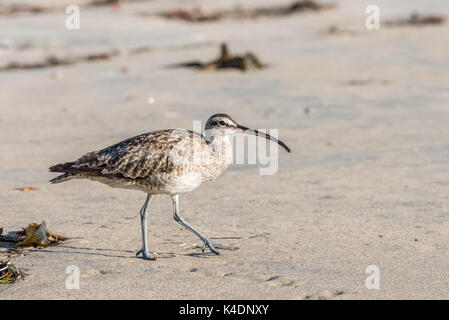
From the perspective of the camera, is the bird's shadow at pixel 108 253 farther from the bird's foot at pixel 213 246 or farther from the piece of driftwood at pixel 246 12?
the piece of driftwood at pixel 246 12

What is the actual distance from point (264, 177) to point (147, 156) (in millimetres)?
2812

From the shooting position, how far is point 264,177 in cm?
880

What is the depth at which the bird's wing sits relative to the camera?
6172 mm

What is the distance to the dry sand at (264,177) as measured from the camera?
568 centimetres

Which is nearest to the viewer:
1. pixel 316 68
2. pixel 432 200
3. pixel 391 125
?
pixel 432 200

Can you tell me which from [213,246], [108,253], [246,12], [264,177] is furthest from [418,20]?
[108,253]

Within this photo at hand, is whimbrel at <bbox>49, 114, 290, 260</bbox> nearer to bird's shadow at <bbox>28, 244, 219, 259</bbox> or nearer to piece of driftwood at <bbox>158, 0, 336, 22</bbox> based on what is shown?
bird's shadow at <bbox>28, 244, 219, 259</bbox>

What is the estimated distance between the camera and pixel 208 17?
80.0ft

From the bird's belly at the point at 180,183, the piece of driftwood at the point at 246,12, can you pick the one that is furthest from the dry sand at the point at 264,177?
the piece of driftwood at the point at 246,12

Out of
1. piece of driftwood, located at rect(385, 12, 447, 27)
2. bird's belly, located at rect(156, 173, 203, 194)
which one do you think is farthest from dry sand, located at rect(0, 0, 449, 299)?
piece of driftwood, located at rect(385, 12, 447, 27)

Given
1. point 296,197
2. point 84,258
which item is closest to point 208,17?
point 296,197

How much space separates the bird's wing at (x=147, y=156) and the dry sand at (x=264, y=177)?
0.72 m
